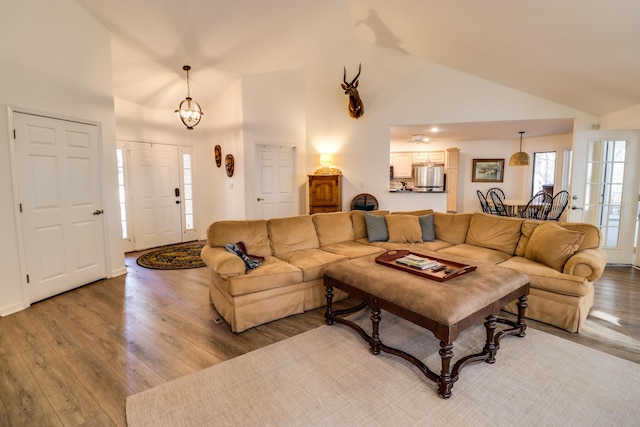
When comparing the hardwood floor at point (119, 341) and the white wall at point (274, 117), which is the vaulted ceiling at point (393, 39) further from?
the hardwood floor at point (119, 341)

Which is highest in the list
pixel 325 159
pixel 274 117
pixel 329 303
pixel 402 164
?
pixel 274 117

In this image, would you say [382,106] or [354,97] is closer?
[354,97]

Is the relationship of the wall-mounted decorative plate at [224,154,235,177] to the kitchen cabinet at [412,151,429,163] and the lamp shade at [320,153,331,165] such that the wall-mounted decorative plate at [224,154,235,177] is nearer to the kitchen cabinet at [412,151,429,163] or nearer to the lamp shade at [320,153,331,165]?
the lamp shade at [320,153,331,165]

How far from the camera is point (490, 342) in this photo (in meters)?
2.30

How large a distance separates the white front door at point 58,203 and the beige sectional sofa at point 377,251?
185cm

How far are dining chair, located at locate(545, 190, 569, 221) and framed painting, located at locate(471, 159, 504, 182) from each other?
2277mm

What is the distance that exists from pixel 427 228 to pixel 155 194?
5014 millimetres

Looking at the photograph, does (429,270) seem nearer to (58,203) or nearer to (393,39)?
(58,203)

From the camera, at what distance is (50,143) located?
3.52 metres

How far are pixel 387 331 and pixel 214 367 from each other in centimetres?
143

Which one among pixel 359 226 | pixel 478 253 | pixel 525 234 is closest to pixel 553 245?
pixel 525 234

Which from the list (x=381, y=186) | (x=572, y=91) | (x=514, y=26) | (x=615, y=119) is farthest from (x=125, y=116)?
(x=615, y=119)

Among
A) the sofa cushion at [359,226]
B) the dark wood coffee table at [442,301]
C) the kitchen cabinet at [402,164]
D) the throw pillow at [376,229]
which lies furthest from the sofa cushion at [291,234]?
the kitchen cabinet at [402,164]

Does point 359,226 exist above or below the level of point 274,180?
below
